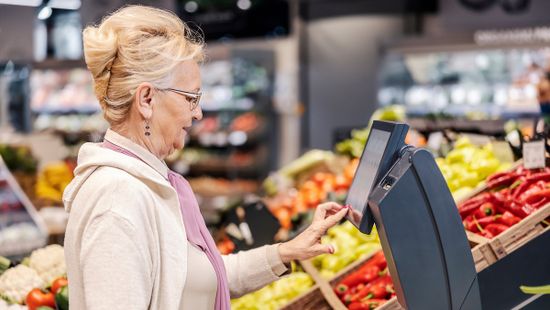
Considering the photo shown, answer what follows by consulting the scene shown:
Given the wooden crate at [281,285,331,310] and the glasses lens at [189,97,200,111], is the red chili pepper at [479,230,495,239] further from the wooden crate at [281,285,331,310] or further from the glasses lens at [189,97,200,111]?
the glasses lens at [189,97,200,111]

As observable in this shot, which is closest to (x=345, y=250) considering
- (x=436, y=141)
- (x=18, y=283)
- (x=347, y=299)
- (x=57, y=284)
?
(x=347, y=299)

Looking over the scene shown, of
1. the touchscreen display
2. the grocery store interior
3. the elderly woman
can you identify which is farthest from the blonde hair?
the touchscreen display

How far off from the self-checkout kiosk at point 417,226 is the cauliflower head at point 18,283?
1.66 meters

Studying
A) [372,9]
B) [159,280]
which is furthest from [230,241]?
Result: [372,9]

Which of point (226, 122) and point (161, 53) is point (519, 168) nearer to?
point (161, 53)

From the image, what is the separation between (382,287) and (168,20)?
138 cm

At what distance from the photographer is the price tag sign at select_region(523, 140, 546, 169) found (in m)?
2.92

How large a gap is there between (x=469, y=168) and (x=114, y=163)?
7.04 ft

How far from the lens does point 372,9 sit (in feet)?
32.9

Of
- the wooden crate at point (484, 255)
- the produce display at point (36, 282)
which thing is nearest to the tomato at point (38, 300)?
the produce display at point (36, 282)

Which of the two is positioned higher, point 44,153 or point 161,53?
point 161,53

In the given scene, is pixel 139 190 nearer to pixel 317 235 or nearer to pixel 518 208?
pixel 317 235

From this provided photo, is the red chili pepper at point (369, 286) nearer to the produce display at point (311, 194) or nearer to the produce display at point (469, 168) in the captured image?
the produce display at point (469, 168)

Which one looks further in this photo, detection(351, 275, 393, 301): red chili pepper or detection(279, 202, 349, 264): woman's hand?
detection(351, 275, 393, 301): red chili pepper
